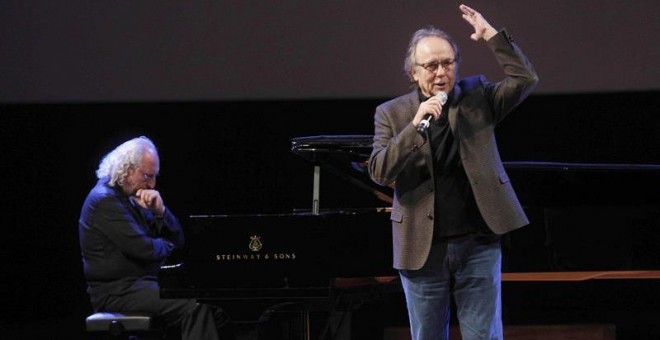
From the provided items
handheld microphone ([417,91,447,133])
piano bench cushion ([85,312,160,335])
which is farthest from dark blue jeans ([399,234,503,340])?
piano bench cushion ([85,312,160,335])

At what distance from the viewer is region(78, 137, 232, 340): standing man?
4.26m

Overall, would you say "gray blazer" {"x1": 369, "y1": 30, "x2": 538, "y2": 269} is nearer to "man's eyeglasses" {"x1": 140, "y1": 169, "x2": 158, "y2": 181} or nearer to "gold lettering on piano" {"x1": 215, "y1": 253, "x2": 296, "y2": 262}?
"gold lettering on piano" {"x1": 215, "y1": 253, "x2": 296, "y2": 262}

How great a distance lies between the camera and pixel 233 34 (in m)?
5.00

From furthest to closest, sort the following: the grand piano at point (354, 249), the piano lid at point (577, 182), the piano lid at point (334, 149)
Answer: the piano lid at point (577, 182) < the piano lid at point (334, 149) < the grand piano at point (354, 249)

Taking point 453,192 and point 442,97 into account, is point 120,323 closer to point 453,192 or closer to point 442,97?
point 453,192

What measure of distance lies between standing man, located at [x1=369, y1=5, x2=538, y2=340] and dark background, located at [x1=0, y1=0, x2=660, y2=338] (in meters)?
2.25

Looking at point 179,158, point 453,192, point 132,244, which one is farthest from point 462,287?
point 179,158

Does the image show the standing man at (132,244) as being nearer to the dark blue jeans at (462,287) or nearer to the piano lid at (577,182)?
the piano lid at (577,182)

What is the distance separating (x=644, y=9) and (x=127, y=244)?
2903 millimetres

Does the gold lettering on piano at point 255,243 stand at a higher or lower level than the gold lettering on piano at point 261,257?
higher

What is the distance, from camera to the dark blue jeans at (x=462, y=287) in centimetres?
257

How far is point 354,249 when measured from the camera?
11.5 ft

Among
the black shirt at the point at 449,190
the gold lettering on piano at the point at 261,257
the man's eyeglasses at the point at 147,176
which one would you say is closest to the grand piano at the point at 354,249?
the gold lettering on piano at the point at 261,257

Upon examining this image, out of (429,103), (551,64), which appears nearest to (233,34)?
(551,64)
